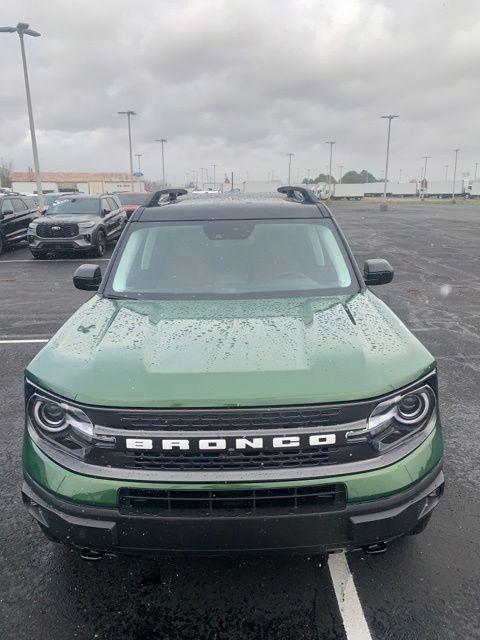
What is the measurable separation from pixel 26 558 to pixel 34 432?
94 centimetres

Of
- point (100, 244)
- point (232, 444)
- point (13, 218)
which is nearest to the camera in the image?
point (232, 444)

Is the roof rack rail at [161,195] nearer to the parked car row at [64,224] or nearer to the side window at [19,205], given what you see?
the parked car row at [64,224]

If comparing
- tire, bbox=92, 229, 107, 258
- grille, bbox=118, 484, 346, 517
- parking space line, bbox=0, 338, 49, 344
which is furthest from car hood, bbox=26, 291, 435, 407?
tire, bbox=92, 229, 107, 258

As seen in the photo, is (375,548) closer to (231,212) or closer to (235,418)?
(235,418)

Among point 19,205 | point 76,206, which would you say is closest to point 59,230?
point 76,206

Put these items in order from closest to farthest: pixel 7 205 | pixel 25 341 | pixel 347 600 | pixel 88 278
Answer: pixel 347 600
pixel 88 278
pixel 25 341
pixel 7 205

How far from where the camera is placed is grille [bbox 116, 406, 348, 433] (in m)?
2.15

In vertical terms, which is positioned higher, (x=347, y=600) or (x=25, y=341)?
(x=347, y=600)

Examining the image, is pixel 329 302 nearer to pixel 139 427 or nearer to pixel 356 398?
pixel 356 398

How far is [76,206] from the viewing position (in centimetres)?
1655

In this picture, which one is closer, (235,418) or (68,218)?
(235,418)

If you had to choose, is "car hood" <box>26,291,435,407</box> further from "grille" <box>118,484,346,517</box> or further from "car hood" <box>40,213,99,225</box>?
"car hood" <box>40,213,99,225</box>

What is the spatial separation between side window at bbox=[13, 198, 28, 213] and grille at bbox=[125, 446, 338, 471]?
17210 mm

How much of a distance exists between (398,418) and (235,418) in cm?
73
